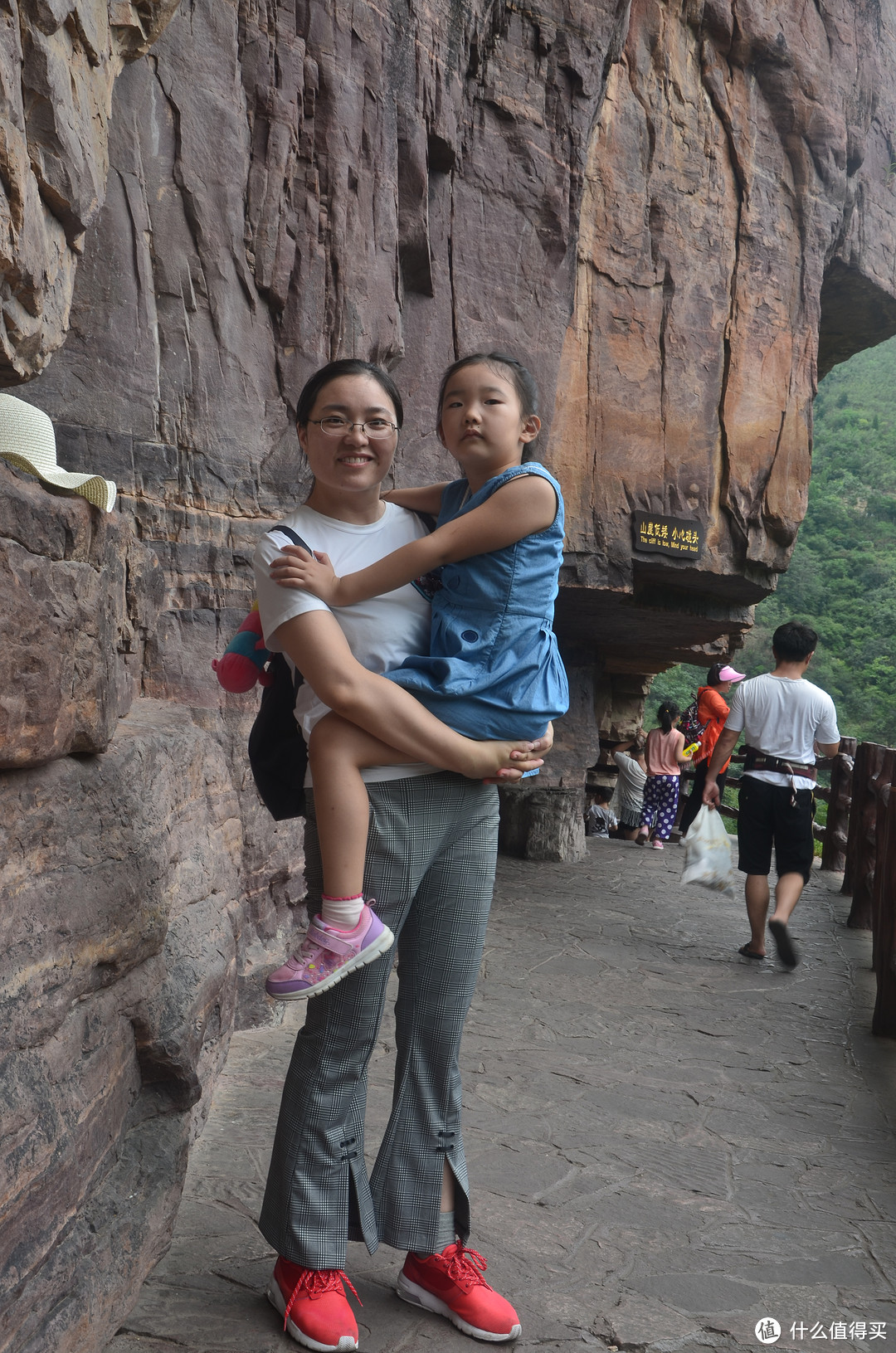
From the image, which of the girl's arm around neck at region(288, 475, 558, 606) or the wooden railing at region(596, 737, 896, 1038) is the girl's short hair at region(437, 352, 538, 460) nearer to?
the girl's arm around neck at region(288, 475, 558, 606)

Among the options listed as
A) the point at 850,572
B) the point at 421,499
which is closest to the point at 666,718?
the point at 421,499

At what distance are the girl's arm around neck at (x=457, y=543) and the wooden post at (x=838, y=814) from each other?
25.2 ft

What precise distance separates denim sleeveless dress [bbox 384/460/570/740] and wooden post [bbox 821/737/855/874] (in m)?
7.60

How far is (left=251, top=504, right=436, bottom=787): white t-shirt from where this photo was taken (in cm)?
188

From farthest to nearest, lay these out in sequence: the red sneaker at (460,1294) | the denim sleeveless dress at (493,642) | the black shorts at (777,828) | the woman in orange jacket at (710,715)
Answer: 1. the woman in orange jacket at (710,715)
2. the black shorts at (777,828)
3. the red sneaker at (460,1294)
4. the denim sleeveless dress at (493,642)

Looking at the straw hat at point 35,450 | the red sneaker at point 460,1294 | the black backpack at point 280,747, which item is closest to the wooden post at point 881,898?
the red sneaker at point 460,1294

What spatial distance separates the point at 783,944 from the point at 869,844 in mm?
2198

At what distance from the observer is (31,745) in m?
1.81

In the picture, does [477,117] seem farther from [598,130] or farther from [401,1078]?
[401,1078]

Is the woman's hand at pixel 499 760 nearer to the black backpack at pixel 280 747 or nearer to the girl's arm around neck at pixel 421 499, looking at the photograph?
the black backpack at pixel 280 747

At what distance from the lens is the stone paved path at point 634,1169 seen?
2227mm

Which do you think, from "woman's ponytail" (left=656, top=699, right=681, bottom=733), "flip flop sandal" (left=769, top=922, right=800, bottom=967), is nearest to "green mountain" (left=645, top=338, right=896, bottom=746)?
"woman's ponytail" (left=656, top=699, right=681, bottom=733)

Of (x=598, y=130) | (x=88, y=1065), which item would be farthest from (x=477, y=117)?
(x=88, y=1065)

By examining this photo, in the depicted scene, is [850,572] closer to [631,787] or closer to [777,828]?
[631,787]
